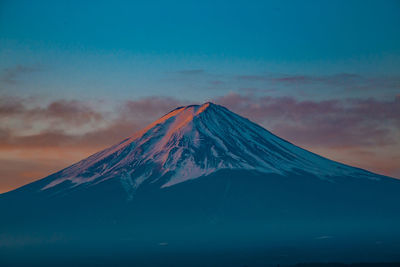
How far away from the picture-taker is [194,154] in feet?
520

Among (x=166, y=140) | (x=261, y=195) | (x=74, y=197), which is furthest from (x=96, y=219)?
(x=261, y=195)

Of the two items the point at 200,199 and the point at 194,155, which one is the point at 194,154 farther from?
the point at 200,199

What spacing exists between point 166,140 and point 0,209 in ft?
122

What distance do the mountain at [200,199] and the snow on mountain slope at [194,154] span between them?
248mm

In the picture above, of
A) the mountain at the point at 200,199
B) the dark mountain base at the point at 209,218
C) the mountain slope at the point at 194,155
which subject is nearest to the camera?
the dark mountain base at the point at 209,218

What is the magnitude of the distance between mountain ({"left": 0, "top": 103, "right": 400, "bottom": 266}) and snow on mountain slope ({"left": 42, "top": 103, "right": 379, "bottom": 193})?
25cm

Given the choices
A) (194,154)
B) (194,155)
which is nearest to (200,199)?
(194,155)

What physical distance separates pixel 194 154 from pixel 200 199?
34.0 ft

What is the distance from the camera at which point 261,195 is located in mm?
157000

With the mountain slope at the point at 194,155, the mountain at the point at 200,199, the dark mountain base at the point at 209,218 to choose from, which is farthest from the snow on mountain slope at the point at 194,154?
the dark mountain base at the point at 209,218

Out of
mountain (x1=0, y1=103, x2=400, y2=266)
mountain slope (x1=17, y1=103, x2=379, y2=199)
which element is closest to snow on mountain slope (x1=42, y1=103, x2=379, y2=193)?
mountain slope (x1=17, y1=103, x2=379, y2=199)

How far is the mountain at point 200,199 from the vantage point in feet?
478

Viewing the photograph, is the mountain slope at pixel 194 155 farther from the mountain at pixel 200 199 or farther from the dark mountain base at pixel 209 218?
the dark mountain base at pixel 209 218

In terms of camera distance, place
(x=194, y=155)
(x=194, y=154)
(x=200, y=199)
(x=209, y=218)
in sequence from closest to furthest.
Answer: (x=209, y=218), (x=200, y=199), (x=194, y=155), (x=194, y=154)
